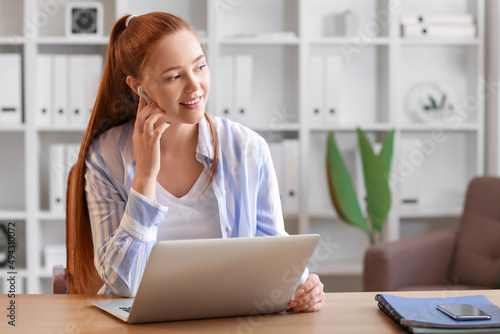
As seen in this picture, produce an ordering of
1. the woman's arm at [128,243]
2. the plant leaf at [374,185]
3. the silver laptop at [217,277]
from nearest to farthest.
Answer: the silver laptop at [217,277]
the woman's arm at [128,243]
the plant leaf at [374,185]

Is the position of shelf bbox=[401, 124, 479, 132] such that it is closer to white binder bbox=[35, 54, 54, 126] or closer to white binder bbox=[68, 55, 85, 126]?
white binder bbox=[68, 55, 85, 126]

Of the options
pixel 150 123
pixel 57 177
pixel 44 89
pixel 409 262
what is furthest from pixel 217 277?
pixel 44 89

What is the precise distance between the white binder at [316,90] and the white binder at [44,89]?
48.1 inches

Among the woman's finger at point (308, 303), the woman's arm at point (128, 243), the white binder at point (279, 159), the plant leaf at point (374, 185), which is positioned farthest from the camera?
the white binder at point (279, 159)

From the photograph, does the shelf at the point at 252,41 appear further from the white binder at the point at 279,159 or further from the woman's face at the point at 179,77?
the woman's face at the point at 179,77

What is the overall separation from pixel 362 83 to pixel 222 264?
2484 mm

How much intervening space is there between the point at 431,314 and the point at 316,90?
2103 millimetres

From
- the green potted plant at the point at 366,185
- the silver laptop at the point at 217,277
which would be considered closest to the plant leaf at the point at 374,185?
the green potted plant at the point at 366,185

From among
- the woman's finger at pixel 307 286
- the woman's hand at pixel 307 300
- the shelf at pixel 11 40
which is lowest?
the woman's hand at pixel 307 300

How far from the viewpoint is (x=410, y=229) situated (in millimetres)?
3361

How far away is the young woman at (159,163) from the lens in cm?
130

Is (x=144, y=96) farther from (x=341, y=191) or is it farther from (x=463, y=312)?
(x=341, y=191)

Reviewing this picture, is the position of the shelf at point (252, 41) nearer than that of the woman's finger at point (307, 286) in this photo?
No

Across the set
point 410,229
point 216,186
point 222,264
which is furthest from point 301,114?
point 222,264
